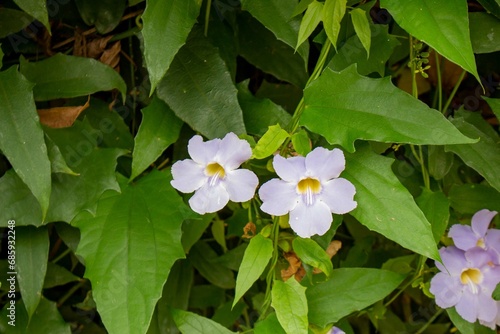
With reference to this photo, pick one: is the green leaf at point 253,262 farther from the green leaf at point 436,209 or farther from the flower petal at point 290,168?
the green leaf at point 436,209

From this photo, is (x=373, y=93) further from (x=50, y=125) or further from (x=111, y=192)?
(x=50, y=125)

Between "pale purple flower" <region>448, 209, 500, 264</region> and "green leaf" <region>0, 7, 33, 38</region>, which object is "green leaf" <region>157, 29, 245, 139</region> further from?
"pale purple flower" <region>448, 209, 500, 264</region>

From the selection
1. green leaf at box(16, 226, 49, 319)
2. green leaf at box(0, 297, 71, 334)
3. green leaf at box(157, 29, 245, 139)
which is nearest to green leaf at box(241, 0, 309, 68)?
green leaf at box(157, 29, 245, 139)

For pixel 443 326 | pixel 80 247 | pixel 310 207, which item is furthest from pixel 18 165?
pixel 443 326

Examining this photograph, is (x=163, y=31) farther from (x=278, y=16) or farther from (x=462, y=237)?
(x=462, y=237)

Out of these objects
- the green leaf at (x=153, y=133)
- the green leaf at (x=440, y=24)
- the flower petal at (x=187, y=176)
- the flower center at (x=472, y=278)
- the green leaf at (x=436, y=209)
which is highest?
the green leaf at (x=440, y=24)

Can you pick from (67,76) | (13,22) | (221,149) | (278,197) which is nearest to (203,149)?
(221,149)

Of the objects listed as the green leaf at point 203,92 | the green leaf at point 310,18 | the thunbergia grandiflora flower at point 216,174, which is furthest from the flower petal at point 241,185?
the green leaf at point 310,18
